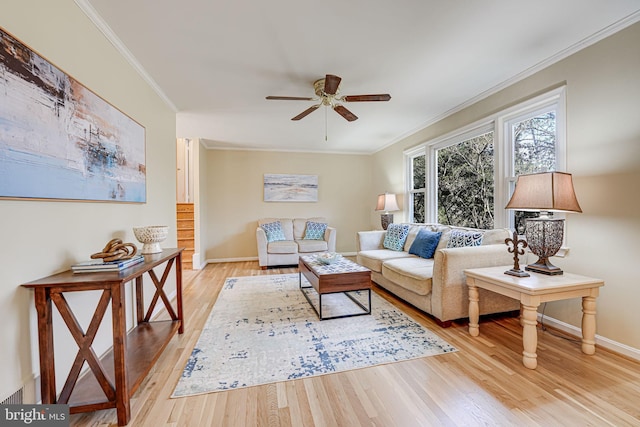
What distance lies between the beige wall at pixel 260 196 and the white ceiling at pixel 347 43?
7.05ft

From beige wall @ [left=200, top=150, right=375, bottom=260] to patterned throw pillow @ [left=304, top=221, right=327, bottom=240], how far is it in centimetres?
57

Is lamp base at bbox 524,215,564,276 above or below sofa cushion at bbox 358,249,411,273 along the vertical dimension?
above

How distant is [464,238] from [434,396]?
1.74 metres

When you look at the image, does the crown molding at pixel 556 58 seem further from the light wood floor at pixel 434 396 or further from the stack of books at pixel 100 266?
the stack of books at pixel 100 266

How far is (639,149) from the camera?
176cm

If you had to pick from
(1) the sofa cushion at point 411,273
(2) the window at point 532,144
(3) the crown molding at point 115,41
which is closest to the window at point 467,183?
(2) the window at point 532,144

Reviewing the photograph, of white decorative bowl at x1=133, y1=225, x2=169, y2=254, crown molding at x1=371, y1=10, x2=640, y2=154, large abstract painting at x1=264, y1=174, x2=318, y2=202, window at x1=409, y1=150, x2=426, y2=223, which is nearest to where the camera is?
crown molding at x1=371, y1=10, x2=640, y2=154

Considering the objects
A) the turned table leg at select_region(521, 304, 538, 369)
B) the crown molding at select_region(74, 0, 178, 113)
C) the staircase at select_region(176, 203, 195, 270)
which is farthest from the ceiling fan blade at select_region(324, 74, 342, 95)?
the staircase at select_region(176, 203, 195, 270)

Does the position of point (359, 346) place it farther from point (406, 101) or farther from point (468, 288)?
point (406, 101)

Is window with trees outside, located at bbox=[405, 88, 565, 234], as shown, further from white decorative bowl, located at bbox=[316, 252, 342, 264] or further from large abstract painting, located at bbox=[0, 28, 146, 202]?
large abstract painting, located at bbox=[0, 28, 146, 202]

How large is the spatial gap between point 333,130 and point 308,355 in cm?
339

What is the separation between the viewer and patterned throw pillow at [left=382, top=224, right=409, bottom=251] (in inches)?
143

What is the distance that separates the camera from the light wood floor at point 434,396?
1303mm

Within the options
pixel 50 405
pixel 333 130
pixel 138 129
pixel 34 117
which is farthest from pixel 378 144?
pixel 50 405
